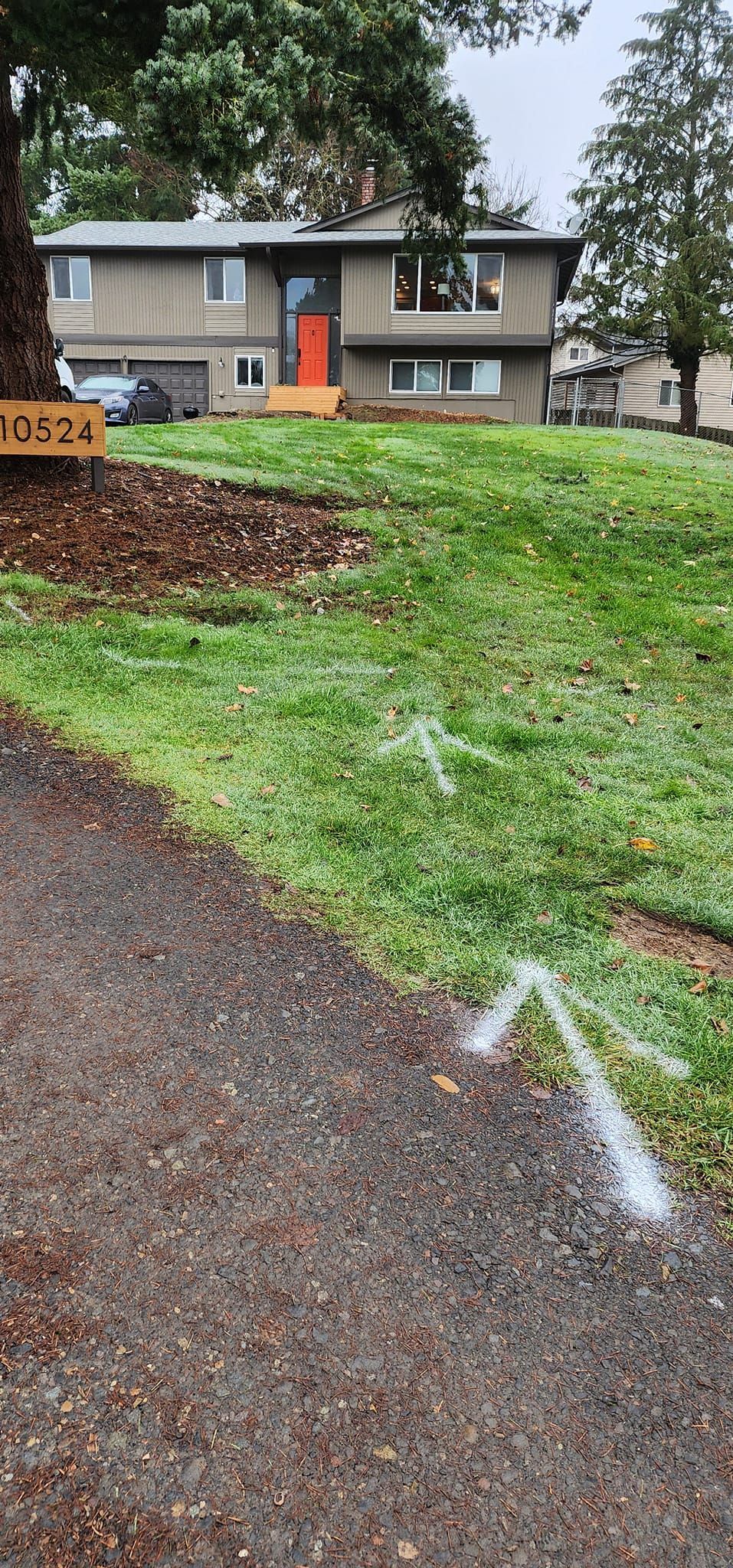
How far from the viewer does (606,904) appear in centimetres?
358

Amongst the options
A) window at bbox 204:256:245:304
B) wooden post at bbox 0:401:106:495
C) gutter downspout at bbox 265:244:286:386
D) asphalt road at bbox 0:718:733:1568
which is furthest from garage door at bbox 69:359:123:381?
asphalt road at bbox 0:718:733:1568

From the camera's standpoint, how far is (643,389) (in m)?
38.2

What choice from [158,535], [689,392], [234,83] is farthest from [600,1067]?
[689,392]

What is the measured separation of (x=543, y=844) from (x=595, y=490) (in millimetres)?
8851

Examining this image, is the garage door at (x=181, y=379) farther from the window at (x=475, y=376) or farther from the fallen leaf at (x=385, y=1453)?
the fallen leaf at (x=385, y=1453)

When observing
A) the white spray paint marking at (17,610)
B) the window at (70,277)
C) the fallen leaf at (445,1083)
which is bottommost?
the fallen leaf at (445,1083)

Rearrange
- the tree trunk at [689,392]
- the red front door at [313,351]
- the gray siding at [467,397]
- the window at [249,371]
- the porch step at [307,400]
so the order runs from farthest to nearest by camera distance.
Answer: the tree trunk at [689,392]
the window at [249,371]
the red front door at [313,351]
the gray siding at [467,397]
the porch step at [307,400]

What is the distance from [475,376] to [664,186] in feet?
47.8

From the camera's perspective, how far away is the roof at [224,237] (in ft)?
83.3

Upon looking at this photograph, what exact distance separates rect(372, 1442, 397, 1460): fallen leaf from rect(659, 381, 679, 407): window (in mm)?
41203

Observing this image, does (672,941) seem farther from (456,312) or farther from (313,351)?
(313,351)

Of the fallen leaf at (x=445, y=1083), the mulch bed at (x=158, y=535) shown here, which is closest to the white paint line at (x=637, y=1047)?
the fallen leaf at (x=445, y=1083)

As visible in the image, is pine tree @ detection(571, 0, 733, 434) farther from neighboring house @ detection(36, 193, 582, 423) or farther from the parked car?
the parked car

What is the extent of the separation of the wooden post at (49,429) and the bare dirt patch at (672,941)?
245 inches
